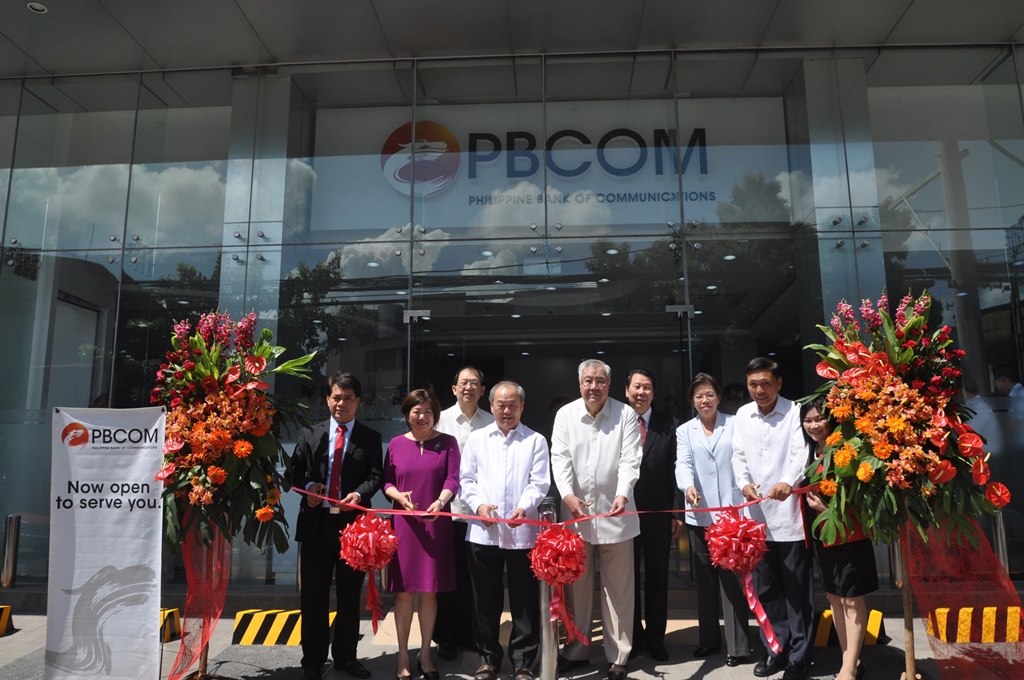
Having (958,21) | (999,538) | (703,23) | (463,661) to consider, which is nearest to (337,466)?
(463,661)

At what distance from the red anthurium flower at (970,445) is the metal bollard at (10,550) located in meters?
7.71

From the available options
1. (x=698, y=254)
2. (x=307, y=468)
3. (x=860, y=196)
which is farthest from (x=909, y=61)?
(x=307, y=468)

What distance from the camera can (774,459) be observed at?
14.8 ft

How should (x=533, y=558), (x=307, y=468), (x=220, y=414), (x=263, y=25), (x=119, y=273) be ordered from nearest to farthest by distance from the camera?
1. (x=533, y=558)
2. (x=220, y=414)
3. (x=307, y=468)
4. (x=263, y=25)
5. (x=119, y=273)

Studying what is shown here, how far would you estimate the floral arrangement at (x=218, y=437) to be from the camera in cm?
414

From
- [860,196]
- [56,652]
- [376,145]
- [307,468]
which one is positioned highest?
[376,145]

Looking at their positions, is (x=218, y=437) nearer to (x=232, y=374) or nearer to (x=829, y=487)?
(x=232, y=374)

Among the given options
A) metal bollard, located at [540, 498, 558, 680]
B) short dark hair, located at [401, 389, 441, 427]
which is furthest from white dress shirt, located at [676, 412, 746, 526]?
short dark hair, located at [401, 389, 441, 427]

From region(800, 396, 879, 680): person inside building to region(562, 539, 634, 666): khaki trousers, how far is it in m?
1.16

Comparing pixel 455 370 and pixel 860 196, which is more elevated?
pixel 860 196

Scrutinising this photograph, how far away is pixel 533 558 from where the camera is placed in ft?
12.8

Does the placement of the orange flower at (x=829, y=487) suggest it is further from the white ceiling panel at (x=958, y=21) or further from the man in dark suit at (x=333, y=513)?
the white ceiling panel at (x=958, y=21)

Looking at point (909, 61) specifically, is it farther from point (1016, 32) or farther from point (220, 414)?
point (220, 414)

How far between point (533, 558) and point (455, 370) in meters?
3.73
